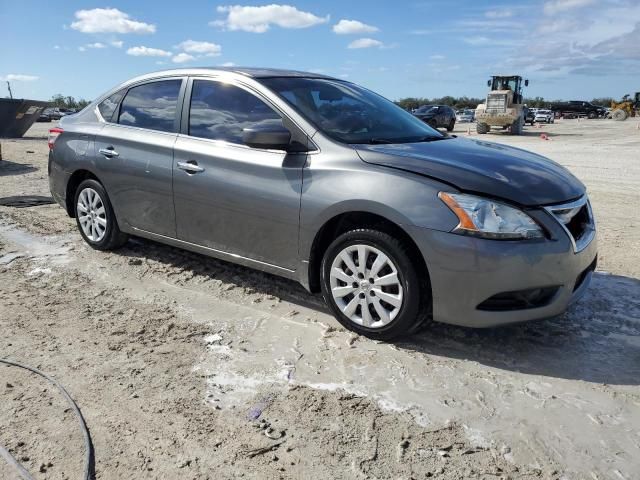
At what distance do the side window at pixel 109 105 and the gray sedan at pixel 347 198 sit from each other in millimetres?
66

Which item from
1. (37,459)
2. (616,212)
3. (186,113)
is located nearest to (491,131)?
(616,212)

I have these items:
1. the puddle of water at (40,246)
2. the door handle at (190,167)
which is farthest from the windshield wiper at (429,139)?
the puddle of water at (40,246)

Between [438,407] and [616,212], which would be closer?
[438,407]

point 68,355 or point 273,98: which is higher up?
point 273,98

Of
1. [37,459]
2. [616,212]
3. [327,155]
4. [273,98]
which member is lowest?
[37,459]

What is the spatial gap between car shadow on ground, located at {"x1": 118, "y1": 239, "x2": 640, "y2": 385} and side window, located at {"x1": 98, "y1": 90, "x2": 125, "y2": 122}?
197cm

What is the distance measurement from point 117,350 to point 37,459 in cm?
108

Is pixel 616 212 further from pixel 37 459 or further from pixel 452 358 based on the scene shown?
pixel 37 459

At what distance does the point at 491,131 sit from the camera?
33938mm

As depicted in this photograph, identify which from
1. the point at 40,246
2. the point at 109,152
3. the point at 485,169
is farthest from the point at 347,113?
the point at 40,246

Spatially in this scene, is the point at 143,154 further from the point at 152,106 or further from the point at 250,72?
the point at 250,72

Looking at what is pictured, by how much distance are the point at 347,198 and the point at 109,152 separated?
2595mm

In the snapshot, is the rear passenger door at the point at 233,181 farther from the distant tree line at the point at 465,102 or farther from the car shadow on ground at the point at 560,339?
the distant tree line at the point at 465,102

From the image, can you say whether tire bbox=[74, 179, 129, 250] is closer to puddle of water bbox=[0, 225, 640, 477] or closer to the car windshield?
puddle of water bbox=[0, 225, 640, 477]
